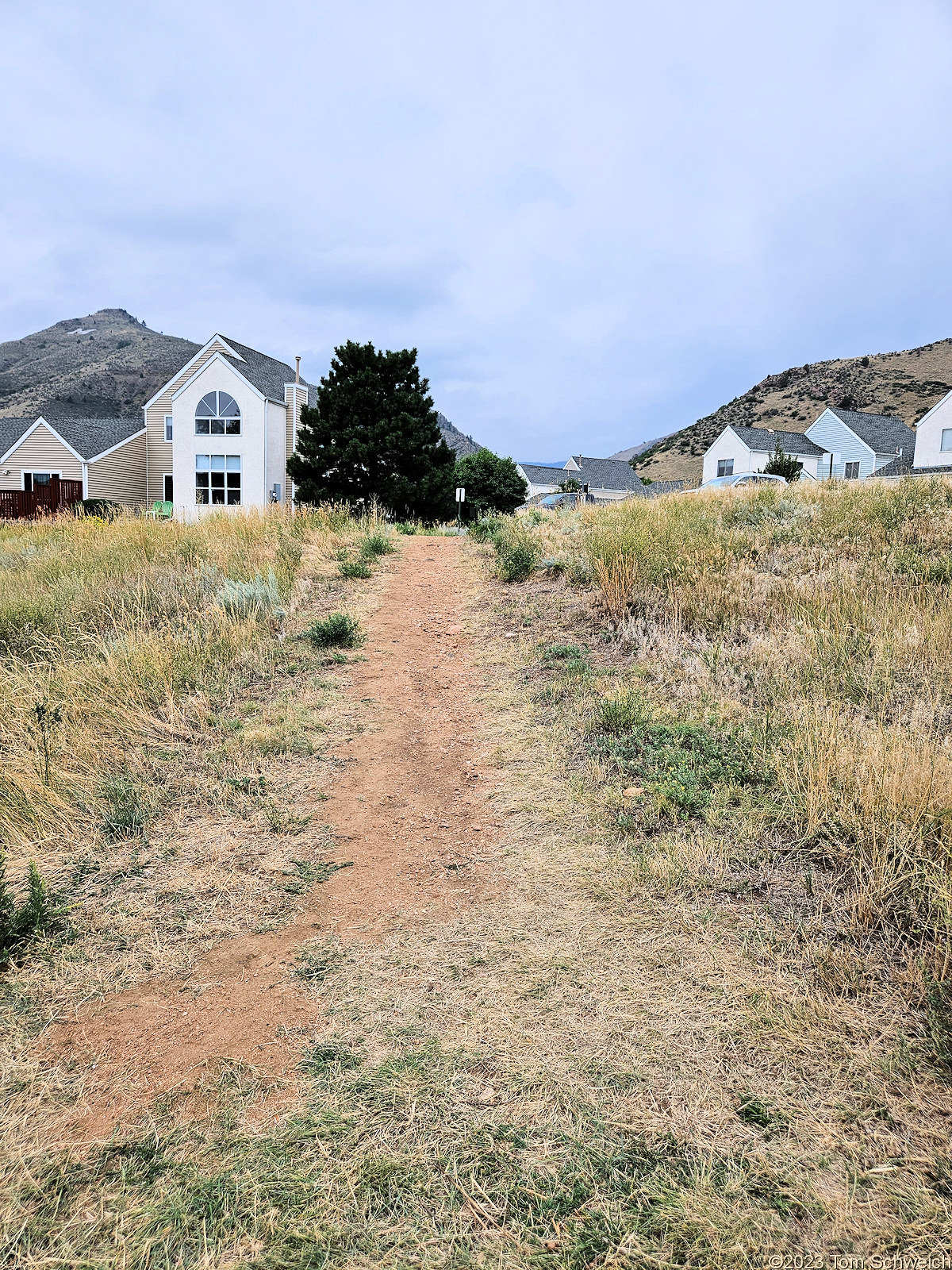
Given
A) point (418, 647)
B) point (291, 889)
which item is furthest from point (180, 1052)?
point (418, 647)

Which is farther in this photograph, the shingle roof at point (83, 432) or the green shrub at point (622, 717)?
the shingle roof at point (83, 432)

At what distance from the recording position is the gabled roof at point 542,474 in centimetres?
7112

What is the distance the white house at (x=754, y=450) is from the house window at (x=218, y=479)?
3166cm

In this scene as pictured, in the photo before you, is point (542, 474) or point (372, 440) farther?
point (542, 474)

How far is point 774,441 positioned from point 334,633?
4856 cm

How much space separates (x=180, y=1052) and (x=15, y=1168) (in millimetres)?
546

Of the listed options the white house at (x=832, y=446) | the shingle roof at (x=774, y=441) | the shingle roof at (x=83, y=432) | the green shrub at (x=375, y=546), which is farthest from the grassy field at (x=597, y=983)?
the white house at (x=832, y=446)

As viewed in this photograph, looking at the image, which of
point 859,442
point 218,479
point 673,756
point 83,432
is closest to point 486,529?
point 673,756

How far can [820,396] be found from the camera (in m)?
71.3

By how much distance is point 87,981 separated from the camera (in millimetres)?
2865

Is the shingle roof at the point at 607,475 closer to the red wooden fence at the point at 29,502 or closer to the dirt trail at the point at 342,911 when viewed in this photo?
the red wooden fence at the point at 29,502

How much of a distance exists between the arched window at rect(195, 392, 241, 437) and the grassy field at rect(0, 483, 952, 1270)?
3076 cm

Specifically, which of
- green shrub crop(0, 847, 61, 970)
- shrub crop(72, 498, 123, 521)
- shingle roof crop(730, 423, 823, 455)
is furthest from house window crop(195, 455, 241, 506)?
green shrub crop(0, 847, 61, 970)

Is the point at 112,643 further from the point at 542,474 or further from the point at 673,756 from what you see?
the point at 542,474
